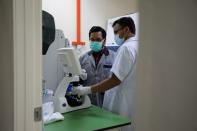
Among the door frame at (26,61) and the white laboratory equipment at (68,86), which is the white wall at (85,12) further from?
the door frame at (26,61)

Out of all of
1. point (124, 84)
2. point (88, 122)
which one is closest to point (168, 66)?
point (88, 122)

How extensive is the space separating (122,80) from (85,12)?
3.91 ft

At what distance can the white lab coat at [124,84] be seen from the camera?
1.90 m

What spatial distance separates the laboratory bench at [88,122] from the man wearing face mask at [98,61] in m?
0.51

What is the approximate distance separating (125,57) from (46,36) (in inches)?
28.2

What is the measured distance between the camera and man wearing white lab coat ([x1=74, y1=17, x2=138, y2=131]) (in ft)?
6.25

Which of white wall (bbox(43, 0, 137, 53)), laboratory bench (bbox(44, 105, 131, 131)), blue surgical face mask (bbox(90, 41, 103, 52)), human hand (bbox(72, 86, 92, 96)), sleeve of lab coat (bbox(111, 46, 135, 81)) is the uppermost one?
white wall (bbox(43, 0, 137, 53))

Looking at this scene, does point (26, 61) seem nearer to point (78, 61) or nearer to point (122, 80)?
point (78, 61)

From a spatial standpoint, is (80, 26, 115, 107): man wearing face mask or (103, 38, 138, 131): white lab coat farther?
(80, 26, 115, 107): man wearing face mask

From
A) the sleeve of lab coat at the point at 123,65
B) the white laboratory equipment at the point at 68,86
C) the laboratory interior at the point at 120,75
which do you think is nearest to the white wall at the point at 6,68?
the laboratory interior at the point at 120,75

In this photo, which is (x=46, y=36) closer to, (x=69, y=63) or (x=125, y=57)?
(x=69, y=63)

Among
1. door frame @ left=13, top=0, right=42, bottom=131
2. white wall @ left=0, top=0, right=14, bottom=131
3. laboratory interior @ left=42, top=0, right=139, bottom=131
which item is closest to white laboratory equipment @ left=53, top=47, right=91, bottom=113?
laboratory interior @ left=42, top=0, right=139, bottom=131

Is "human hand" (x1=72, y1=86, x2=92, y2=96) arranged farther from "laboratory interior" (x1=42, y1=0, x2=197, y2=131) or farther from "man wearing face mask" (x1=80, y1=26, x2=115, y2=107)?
"man wearing face mask" (x1=80, y1=26, x2=115, y2=107)

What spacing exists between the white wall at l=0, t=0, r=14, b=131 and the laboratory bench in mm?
487
